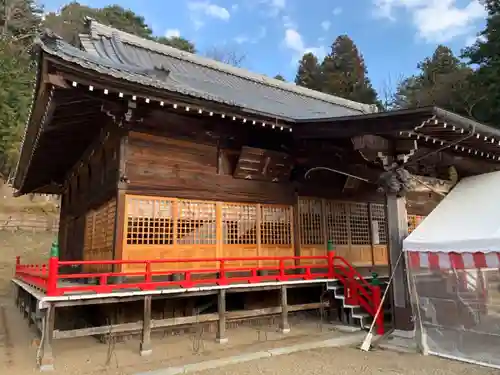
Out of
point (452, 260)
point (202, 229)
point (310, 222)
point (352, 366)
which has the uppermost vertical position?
point (310, 222)

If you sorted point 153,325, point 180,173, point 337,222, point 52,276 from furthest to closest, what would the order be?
point 337,222
point 180,173
point 153,325
point 52,276

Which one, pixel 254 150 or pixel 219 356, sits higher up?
pixel 254 150

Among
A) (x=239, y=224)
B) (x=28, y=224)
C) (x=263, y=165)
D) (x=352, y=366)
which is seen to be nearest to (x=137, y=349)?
(x=239, y=224)

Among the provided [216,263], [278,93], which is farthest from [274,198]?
[278,93]

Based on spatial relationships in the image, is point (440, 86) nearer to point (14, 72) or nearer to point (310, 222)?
point (310, 222)

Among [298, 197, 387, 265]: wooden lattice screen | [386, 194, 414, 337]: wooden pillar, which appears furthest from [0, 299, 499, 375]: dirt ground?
[298, 197, 387, 265]: wooden lattice screen

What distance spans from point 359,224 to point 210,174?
17.6 ft

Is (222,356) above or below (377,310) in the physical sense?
below

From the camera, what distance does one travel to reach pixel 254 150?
9.78m

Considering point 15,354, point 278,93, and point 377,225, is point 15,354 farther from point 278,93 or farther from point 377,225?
point 278,93

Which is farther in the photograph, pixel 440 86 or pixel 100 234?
pixel 440 86

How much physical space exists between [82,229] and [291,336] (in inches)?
285

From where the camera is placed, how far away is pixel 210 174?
938 centimetres

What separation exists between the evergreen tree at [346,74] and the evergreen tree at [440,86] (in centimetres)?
415
